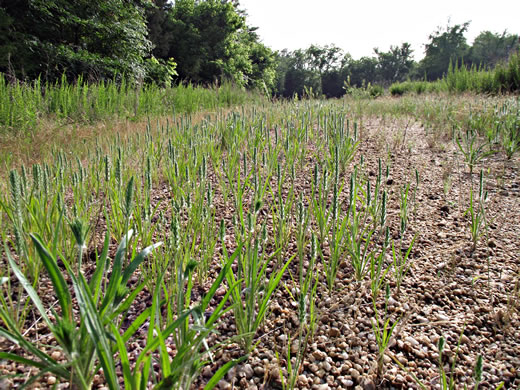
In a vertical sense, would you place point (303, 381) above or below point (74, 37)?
below

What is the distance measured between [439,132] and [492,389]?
12.9 feet

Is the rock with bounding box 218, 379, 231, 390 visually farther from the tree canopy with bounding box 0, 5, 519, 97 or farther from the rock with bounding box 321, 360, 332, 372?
the tree canopy with bounding box 0, 5, 519, 97

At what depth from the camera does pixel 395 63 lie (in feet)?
212

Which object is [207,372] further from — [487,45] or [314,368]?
[487,45]

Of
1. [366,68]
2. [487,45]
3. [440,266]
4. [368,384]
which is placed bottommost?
[368,384]

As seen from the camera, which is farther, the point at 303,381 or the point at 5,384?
the point at 303,381

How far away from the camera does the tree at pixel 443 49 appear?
56.0m

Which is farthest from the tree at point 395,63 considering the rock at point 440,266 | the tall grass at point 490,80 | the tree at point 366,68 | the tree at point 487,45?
A: the rock at point 440,266

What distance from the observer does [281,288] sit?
1483 millimetres

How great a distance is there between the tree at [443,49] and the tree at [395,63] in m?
5.20

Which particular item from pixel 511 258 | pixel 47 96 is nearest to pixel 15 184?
pixel 511 258

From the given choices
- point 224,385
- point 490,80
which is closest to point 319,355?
point 224,385

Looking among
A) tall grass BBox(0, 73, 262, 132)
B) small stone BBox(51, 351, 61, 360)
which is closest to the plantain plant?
small stone BBox(51, 351, 61, 360)

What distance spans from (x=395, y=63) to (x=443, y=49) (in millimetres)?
9726
